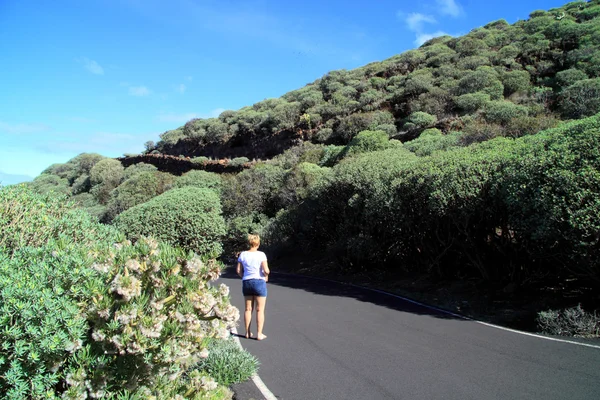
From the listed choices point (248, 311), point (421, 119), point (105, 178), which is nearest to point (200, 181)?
point (421, 119)

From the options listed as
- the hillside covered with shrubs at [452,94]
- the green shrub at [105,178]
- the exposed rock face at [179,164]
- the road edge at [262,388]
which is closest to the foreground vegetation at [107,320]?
the road edge at [262,388]

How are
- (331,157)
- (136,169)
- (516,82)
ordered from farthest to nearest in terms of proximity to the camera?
(136,169) → (516,82) → (331,157)

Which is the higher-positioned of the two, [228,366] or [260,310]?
[260,310]

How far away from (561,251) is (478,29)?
181 ft

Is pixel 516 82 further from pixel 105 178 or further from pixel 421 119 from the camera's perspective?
pixel 105 178

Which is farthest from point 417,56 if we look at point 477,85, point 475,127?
point 475,127

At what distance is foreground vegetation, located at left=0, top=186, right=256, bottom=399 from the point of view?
2.98 meters

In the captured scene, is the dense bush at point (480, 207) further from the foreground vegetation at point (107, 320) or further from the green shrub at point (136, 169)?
the green shrub at point (136, 169)

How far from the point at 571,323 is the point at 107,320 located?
309 inches

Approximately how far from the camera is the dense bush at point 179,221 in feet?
57.4

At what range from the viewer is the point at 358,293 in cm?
1349

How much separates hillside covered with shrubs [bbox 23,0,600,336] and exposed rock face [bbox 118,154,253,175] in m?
1.30

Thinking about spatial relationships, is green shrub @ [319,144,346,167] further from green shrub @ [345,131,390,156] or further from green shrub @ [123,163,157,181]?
green shrub @ [123,163,157,181]

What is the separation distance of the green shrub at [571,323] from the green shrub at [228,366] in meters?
5.61
